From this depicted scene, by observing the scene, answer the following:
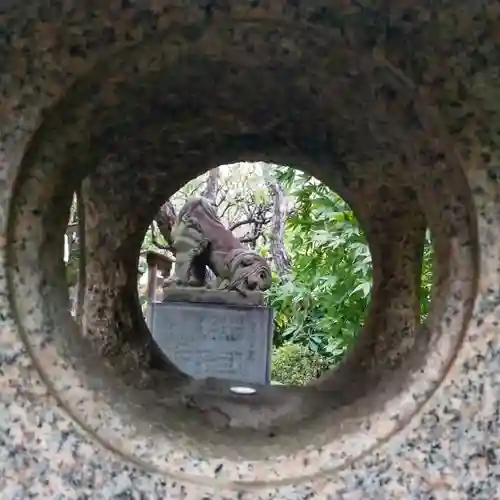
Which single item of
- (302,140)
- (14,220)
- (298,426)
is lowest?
(298,426)

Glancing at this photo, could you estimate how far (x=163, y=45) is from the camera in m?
0.88

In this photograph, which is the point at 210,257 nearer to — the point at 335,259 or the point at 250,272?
the point at 250,272

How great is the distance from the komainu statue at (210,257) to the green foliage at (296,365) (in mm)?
2349

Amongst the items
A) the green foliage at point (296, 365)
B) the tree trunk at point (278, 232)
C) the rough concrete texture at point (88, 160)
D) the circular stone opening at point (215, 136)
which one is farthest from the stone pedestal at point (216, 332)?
the tree trunk at point (278, 232)

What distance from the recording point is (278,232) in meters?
7.91

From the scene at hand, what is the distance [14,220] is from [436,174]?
1.87 ft

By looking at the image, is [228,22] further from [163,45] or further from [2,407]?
[2,407]

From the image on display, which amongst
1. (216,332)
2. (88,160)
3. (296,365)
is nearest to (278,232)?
(296,365)

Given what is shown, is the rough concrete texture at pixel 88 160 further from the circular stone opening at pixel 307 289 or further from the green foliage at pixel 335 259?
the green foliage at pixel 335 259

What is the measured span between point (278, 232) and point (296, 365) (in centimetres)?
204

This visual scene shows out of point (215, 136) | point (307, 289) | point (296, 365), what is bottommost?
point (296, 365)

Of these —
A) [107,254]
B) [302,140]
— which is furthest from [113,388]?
[107,254]

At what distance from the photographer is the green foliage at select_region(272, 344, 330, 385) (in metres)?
6.14

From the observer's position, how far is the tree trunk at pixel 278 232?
25.6ft
